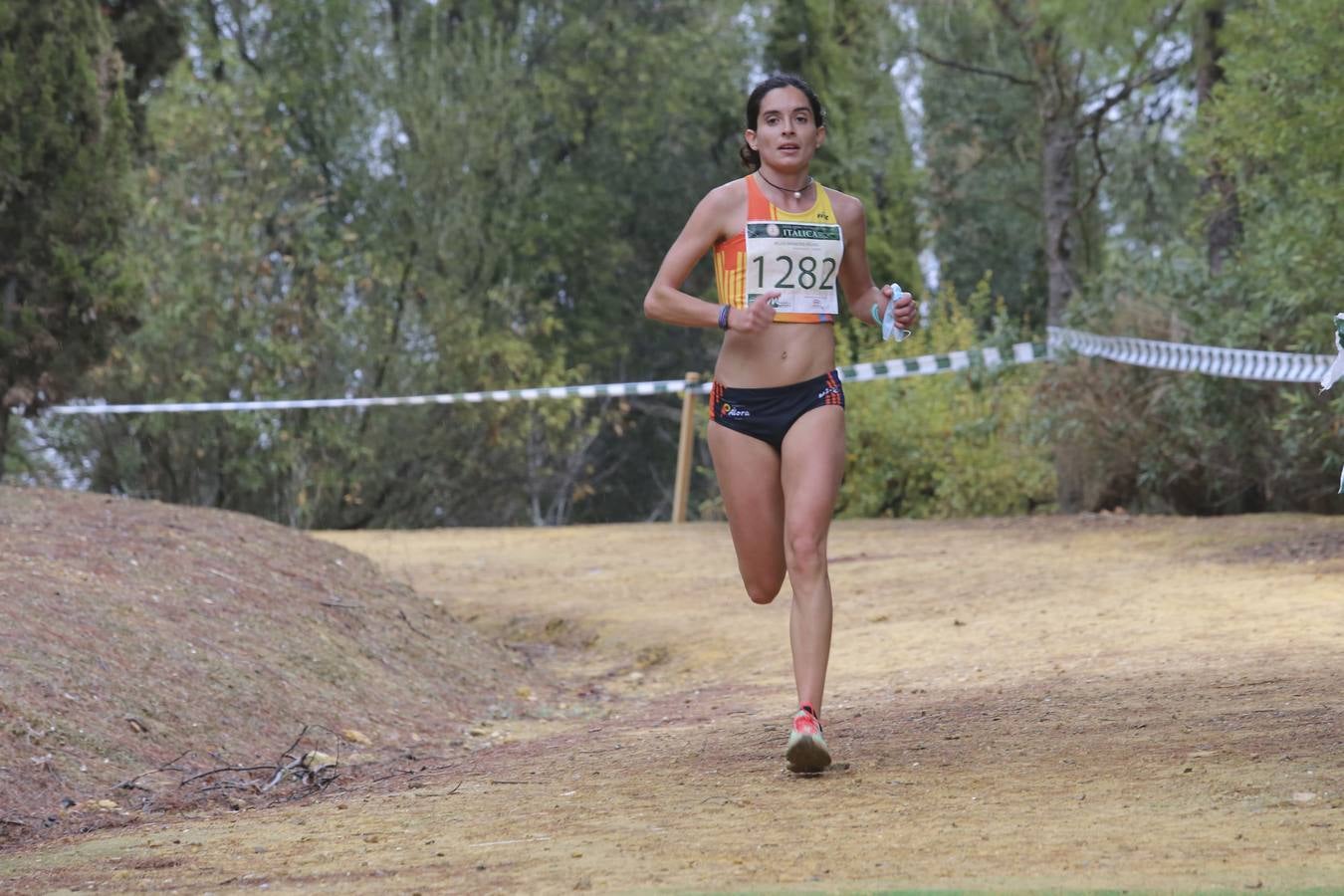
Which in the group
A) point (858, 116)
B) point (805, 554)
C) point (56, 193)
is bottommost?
point (805, 554)

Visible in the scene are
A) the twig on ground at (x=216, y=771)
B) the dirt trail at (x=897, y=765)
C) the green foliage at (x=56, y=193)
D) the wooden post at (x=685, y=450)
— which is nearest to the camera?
the dirt trail at (x=897, y=765)

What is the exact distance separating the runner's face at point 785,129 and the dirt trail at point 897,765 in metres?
2.05

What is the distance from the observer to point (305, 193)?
2870 cm

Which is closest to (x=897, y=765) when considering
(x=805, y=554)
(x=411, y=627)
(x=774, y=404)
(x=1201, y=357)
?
(x=805, y=554)

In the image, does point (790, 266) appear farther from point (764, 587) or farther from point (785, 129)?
point (764, 587)

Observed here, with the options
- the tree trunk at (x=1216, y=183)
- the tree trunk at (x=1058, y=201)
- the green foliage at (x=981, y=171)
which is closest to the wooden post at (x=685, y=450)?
the tree trunk at (x=1058, y=201)

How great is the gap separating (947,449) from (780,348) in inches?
Answer: 610

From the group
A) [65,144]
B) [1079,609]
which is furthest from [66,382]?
[1079,609]

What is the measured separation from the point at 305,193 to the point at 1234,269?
1637 centimetres

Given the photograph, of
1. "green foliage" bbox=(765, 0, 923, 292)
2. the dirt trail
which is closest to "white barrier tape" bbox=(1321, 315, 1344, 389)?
the dirt trail

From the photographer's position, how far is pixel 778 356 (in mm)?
6129

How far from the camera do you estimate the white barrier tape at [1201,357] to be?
14891 millimetres

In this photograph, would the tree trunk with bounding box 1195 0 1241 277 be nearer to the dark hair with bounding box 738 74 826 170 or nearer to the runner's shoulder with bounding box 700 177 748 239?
the dark hair with bounding box 738 74 826 170

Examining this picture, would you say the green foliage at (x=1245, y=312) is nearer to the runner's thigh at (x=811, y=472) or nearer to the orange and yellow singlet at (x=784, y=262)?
the orange and yellow singlet at (x=784, y=262)
